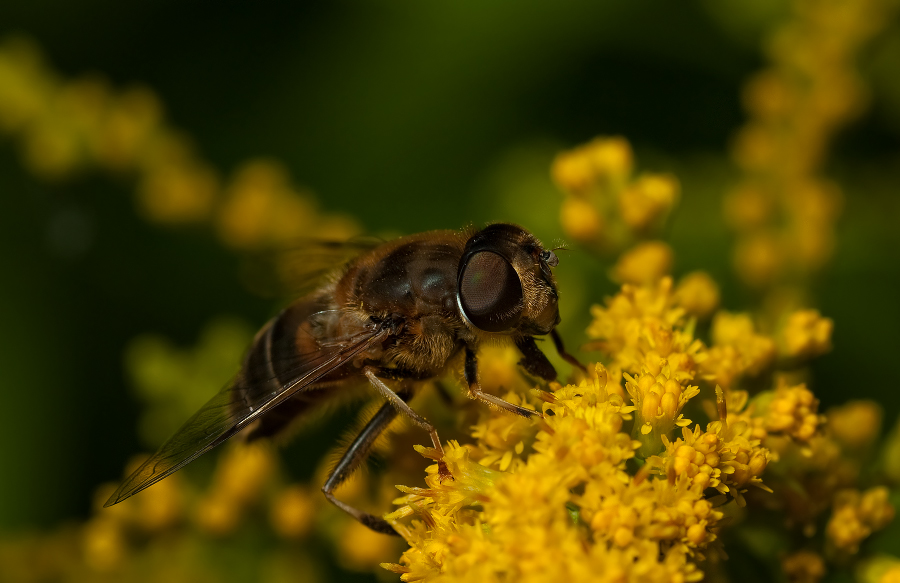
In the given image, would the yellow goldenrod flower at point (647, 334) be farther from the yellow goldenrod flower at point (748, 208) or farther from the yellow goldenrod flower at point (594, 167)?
the yellow goldenrod flower at point (748, 208)

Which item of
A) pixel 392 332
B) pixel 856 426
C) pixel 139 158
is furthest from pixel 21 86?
pixel 856 426

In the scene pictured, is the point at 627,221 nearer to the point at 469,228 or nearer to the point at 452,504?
the point at 469,228

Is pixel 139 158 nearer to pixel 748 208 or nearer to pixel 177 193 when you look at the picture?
pixel 177 193

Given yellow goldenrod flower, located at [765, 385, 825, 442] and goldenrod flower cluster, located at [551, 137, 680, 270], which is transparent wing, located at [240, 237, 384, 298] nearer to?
goldenrod flower cluster, located at [551, 137, 680, 270]

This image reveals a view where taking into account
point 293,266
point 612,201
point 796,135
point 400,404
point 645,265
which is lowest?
point 400,404

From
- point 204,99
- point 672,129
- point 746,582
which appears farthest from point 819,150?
point 204,99

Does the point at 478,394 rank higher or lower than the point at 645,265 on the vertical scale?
lower

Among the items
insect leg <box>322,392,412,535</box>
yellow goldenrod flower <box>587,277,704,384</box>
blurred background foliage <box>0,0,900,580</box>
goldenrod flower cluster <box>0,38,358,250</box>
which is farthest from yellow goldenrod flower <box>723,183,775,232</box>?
insect leg <box>322,392,412,535</box>
